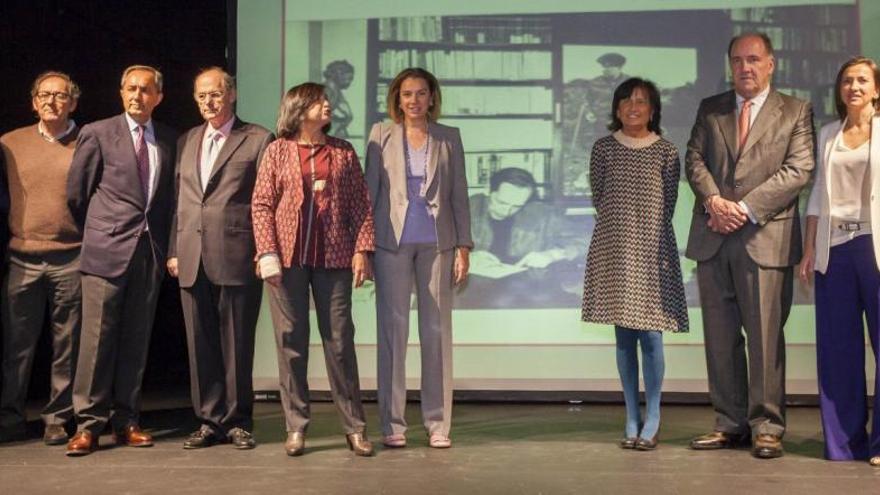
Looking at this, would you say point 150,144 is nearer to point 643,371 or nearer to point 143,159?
point 143,159

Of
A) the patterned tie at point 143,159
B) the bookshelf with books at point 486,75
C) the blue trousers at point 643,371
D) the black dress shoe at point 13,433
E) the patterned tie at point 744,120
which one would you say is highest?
the bookshelf with books at point 486,75

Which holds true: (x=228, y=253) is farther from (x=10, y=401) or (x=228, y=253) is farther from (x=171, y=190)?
(x=10, y=401)

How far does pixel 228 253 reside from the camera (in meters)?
3.80

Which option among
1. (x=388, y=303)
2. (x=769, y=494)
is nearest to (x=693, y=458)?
(x=769, y=494)

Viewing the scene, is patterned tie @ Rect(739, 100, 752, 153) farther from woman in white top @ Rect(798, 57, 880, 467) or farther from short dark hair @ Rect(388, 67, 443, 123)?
short dark hair @ Rect(388, 67, 443, 123)

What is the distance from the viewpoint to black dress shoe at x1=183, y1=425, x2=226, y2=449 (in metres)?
3.83

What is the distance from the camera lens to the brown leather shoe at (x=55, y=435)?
3932 mm

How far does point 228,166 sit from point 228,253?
1.13 feet

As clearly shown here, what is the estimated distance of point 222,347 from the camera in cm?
391

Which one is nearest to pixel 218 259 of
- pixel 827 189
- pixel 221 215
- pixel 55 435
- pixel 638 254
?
pixel 221 215

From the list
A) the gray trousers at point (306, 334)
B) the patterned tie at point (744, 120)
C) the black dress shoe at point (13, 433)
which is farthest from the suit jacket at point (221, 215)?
the patterned tie at point (744, 120)

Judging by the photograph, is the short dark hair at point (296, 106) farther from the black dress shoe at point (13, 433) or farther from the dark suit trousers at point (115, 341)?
the black dress shoe at point (13, 433)

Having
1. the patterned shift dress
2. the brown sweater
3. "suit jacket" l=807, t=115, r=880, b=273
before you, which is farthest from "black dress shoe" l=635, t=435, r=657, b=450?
the brown sweater

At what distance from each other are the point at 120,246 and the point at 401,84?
4.19ft
